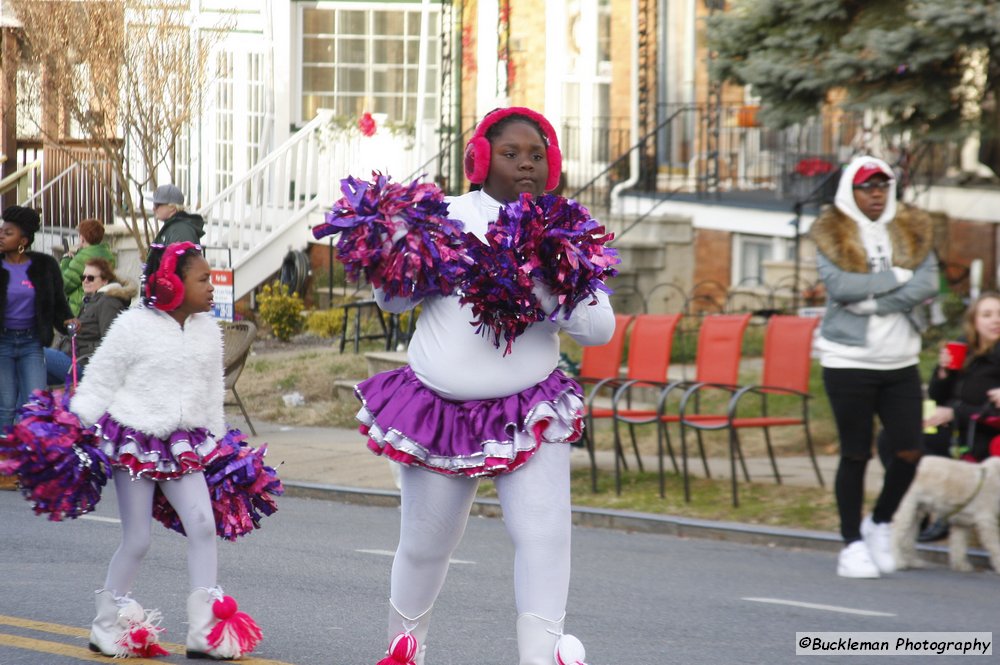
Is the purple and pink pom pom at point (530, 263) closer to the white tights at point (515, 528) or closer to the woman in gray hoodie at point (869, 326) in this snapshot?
the white tights at point (515, 528)

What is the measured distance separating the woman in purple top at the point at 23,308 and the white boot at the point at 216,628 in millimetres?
5065

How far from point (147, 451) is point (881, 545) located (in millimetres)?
4120

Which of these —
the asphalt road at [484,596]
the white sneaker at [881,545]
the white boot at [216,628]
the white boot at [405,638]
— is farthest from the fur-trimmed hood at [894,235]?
the white boot at [405,638]

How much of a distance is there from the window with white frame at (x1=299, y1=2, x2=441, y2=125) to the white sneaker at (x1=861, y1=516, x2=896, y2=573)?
1513cm

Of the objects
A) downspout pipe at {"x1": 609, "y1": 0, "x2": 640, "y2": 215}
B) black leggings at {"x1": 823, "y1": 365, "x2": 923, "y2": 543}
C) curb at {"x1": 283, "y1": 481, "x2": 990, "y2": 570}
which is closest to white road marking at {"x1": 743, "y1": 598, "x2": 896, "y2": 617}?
black leggings at {"x1": 823, "y1": 365, "x2": 923, "y2": 543}

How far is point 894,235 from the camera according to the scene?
821cm

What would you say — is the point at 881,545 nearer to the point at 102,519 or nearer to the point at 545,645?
the point at 545,645

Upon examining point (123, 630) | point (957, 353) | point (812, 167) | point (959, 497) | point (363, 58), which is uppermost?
point (363, 58)


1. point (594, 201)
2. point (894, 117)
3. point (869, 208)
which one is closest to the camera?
point (869, 208)

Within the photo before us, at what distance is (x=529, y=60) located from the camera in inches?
892

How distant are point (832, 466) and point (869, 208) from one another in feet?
12.2

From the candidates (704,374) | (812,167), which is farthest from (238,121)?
(704,374)

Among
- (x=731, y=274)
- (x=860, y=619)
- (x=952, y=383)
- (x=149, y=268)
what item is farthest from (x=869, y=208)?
(x=731, y=274)

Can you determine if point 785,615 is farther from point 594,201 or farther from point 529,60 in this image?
point 529,60
